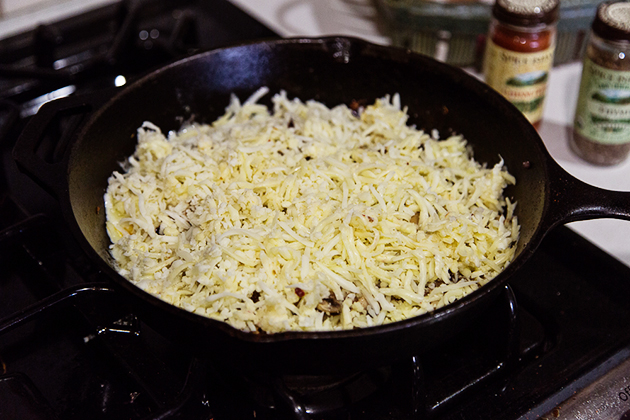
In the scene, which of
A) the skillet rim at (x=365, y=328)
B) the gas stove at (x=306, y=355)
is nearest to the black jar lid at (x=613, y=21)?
the skillet rim at (x=365, y=328)

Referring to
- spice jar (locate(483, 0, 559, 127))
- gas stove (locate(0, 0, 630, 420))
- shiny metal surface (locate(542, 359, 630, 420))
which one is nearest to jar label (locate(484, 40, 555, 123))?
spice jar (locate(483, 0, 559, 127))

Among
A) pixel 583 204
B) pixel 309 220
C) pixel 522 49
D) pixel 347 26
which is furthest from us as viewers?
pixel 347 26

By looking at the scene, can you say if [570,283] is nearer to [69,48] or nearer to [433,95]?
[433,95]

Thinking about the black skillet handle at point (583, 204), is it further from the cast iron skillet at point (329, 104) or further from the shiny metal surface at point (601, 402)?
the shiny metal surface at point (601, 402)

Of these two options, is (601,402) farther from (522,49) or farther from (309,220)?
(522,49)

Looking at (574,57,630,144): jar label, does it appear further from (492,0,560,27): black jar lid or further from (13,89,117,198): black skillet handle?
(13,89,117,198): black skillet handle

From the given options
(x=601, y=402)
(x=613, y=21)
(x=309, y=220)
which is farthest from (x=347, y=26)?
(x=601, y=402)
